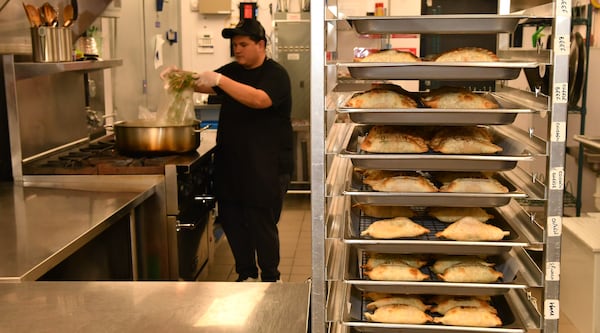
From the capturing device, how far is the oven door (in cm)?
360

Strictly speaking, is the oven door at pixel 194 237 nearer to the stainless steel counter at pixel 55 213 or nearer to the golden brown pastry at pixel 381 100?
the stainless steel counter at pixel 55 213

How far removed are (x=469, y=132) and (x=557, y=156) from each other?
0.31 meters

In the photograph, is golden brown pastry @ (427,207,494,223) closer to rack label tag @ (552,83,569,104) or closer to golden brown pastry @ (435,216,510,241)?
golden brown pastry @ (435,216,510,241)

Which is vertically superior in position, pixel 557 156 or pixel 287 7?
pixel 287 7

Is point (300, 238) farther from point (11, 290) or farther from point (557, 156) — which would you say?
point (557, 156)

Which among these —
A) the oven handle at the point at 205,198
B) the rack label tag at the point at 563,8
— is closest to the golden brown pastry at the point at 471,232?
the rack label tag at the point at 563,8

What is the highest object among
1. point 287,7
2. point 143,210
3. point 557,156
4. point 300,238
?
point 287,7

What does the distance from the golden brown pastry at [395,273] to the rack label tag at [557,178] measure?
0.35 metres

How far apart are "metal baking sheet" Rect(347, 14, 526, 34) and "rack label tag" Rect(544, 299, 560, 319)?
570 mm

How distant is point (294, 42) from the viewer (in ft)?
21.9

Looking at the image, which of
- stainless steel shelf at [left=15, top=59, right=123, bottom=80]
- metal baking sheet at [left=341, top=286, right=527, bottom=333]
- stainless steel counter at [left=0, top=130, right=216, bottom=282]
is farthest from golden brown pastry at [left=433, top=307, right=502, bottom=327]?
stainless steel shelf at [left=15, top=59, right=123, bottom=80]

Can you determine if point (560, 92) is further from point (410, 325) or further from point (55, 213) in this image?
point (55, 213)

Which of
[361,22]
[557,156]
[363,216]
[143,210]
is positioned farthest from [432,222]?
[143,210]

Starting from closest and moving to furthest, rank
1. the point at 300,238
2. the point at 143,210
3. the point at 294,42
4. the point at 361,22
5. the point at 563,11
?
the point at 563,11
the point at 361,22
the point at 143,210
the point at 300,238
the point at 294,42
